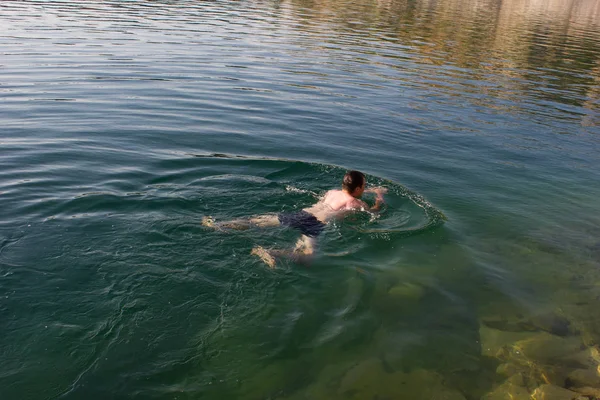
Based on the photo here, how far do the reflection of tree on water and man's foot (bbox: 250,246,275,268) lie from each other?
13719 millimetres

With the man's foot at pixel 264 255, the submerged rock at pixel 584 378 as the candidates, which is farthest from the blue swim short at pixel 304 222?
the submerged rock at pixel 584 378

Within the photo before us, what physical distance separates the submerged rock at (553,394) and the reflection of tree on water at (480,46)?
14.2 meters

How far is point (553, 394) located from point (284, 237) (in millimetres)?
4800

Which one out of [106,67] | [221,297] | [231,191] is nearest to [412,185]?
[231,191]

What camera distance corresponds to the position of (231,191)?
1066 cm

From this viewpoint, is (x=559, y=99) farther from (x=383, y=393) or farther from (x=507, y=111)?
(x=383, y=393)

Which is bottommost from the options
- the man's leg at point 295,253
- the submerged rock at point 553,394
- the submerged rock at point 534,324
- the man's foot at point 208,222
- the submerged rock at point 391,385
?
the submerged rock at point 553,394

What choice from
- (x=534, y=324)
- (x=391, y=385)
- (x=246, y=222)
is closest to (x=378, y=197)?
(x=246, y=222)

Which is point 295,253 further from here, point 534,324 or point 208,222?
point 534,324

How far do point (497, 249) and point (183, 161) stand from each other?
282 inches

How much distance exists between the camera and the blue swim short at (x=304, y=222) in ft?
30.8

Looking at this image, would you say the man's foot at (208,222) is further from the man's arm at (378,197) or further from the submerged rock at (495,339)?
the submerged rock at (495,339)

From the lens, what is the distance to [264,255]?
8.38 metres

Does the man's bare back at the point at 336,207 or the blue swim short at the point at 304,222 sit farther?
the man's bare back at the point at 336,207
